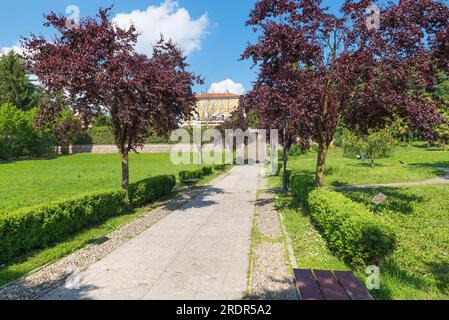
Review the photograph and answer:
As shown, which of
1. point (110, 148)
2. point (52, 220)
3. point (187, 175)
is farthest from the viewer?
point (110, 148)

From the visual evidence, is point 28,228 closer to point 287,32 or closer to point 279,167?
point 287,32

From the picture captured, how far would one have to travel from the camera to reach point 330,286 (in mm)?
4160

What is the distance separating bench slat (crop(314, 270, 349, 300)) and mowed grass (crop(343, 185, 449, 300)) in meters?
1.13

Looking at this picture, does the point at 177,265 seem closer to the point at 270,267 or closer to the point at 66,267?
the point at 270,267

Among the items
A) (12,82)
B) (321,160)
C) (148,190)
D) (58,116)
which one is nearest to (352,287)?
(321,160)

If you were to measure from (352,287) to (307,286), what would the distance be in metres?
0.54

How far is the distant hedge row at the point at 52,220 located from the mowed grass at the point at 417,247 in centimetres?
692

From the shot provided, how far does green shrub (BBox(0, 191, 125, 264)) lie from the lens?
275 inches

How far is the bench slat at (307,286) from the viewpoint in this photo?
3932 millimetres

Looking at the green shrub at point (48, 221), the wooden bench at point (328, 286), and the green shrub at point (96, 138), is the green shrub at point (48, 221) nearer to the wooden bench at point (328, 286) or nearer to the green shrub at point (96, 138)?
the wooden bench at point (328, 286)

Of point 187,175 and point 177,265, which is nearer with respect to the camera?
point 177,265

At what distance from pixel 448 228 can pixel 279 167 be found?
66.1 feet

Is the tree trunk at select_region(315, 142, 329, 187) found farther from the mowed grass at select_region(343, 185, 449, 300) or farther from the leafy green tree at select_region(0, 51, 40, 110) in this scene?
the leafy green tree at select_region(0, 51, 40, 110)
